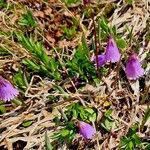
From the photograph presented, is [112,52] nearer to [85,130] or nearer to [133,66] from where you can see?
[133,66]

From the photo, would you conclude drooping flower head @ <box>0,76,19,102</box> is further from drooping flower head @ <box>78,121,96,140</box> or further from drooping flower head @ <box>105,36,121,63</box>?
drooping flower head @ <box>105,36,121,63</box>

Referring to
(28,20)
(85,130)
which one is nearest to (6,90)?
(85,130)

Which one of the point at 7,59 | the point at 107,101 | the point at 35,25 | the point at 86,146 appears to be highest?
the point at 35,25

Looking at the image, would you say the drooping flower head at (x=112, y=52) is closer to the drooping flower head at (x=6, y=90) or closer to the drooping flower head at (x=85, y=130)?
the drooping flower head at (x=85, y=130)

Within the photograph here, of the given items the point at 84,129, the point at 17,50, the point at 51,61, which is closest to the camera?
the point at 84,129

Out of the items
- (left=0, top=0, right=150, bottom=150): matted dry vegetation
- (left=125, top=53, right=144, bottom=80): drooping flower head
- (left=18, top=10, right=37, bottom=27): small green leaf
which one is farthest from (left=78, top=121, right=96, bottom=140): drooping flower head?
(left=18, top=10, right=37, bottom=27): small green leaf

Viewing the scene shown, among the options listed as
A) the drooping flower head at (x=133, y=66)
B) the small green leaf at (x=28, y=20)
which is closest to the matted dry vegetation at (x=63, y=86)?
the small green leaf at (x=28, y=20)

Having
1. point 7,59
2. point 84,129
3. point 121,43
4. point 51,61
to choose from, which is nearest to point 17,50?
point 7,59

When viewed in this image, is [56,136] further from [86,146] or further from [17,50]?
[17,50]
